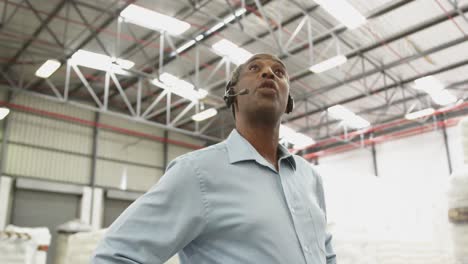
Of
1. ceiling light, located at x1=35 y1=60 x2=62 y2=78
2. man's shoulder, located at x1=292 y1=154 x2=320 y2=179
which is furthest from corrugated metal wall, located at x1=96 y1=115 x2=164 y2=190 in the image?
man's shoulder, located at x1=292 y1=154 x2=320 y2=179

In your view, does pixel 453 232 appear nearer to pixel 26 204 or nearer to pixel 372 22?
pixel 372 22

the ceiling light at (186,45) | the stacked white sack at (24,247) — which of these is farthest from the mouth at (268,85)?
the ceiling light at (186,45)

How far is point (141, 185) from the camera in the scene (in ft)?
49.1

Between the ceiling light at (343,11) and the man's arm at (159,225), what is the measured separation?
6.42 m

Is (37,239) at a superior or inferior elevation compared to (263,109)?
inferior

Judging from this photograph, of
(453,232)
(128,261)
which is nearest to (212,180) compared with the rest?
(128,261)

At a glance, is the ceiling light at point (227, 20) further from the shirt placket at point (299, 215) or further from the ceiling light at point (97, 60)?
the shirt placket at point (299, 215)

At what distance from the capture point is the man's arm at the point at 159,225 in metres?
1.09

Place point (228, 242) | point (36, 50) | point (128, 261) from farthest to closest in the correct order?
point (36, 50)
point (228, 242)
point (128, 261)

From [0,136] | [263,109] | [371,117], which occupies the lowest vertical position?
[263,109]

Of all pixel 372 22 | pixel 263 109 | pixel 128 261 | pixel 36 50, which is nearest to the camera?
pixel 128 261

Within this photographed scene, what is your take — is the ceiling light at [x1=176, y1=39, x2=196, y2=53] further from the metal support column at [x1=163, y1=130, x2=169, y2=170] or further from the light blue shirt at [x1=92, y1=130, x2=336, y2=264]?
the light blue shirt at [x1=92, y1=130, x2=336, y2=264]

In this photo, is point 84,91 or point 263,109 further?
point 84,91

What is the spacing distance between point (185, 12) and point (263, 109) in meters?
8.55
